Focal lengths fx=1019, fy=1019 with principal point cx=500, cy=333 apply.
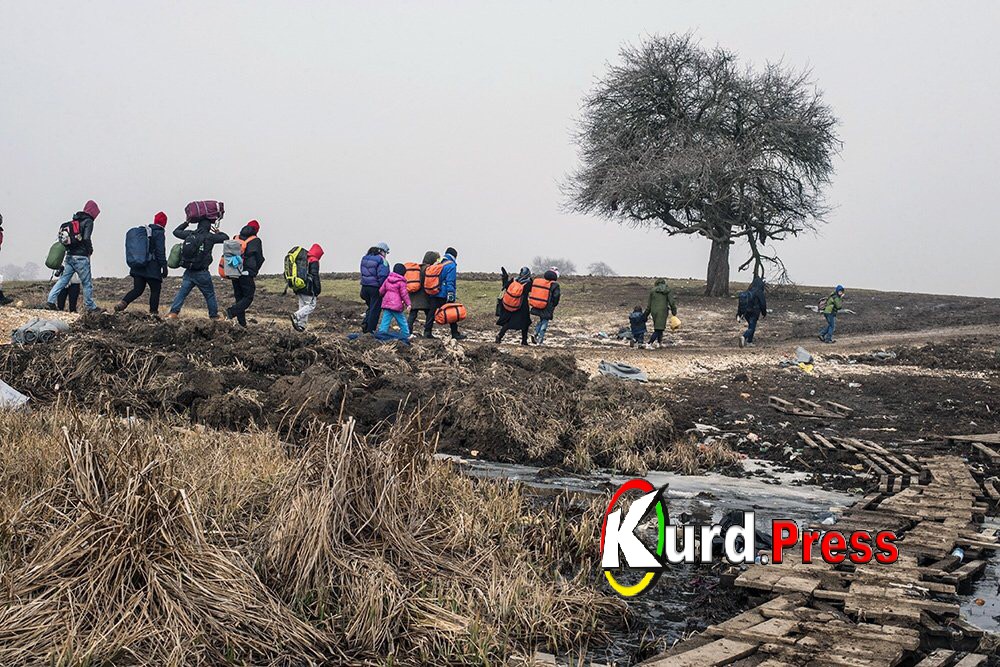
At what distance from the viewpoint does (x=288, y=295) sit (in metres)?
27.6

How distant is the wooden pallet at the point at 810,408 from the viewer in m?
13.7

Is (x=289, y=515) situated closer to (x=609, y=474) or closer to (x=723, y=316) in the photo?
(x=609, y=474)

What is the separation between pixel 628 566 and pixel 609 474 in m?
3.45

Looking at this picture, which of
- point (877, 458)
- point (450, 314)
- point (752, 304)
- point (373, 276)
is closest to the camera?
point (877, 458)

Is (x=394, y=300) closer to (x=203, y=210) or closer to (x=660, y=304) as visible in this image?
(x=203, y=210)

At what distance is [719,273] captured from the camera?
3266cm

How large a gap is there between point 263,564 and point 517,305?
44.0ft

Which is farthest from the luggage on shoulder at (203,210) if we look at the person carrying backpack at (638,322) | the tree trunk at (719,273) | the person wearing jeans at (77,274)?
the tree trunk at (719,273)

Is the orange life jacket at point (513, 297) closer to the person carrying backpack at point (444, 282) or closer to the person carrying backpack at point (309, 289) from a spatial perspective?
the person carrying backpack at point (444, 282)

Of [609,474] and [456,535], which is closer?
[456,535]

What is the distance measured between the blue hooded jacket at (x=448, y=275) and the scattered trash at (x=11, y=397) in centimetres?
889

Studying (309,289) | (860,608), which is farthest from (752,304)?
(860,608)

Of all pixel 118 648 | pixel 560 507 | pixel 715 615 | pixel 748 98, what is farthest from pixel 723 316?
pixel 118 648

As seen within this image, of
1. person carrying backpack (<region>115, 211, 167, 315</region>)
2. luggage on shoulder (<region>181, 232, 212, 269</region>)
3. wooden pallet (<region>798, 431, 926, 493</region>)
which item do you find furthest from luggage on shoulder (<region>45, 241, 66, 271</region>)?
wooden pallet (<region>798, 431, 926, 493</region>)
